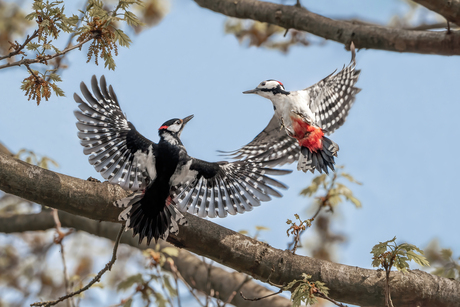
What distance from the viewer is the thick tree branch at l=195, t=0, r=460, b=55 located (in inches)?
219

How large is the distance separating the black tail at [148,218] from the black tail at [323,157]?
176 centimetres

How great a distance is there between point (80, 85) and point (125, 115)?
51 cm

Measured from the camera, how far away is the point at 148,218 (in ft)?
12.9

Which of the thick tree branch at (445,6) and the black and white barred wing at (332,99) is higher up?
the thick tree branch at (445,6)

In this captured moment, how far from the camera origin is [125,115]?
471 centimetres

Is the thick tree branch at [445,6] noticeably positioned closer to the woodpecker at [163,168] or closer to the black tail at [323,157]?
the black tail at [323,157]

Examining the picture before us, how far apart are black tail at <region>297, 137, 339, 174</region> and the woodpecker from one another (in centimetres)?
70

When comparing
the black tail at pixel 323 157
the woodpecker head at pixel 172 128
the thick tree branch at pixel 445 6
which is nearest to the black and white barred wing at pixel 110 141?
the woodpecker head at pixel 172 128

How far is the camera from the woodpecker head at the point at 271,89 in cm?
577

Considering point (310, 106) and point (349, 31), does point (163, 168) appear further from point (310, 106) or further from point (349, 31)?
point (349, 31)

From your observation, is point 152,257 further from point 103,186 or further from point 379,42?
point 379,42

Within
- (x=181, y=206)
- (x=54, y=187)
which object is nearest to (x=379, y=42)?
(x=181, y=206)

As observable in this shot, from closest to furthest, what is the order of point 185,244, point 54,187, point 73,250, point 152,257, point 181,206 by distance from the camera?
point 54,187 → point 185,244 → point 152,257 → point 181,206 → point 73,250

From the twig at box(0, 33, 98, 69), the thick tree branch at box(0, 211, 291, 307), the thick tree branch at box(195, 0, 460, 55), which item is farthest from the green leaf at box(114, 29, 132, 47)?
the thick tree branch at box(195, 0, 460, 55)
